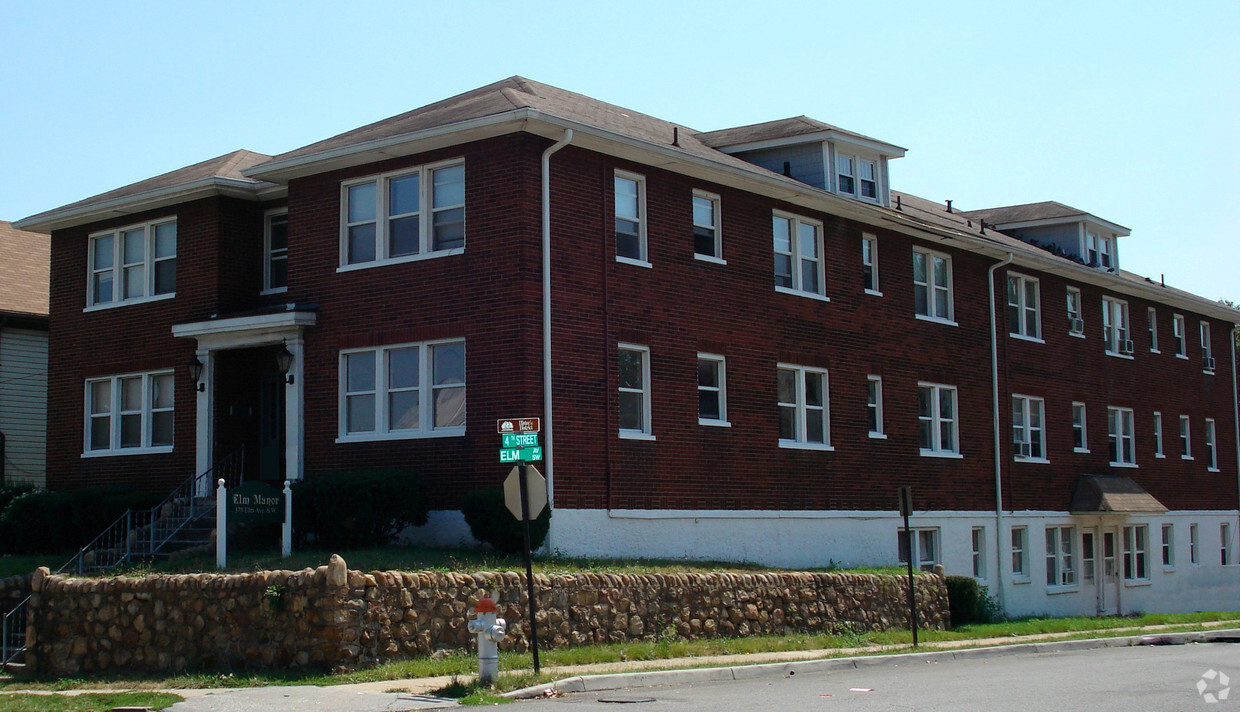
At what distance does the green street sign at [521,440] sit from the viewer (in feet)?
54.1

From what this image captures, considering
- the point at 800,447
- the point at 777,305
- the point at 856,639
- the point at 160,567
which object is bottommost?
the point at 856,639

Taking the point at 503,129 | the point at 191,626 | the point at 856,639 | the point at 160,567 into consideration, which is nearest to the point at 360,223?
the point at 503,129

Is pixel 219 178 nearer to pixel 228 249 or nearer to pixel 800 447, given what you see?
pixel 228 249

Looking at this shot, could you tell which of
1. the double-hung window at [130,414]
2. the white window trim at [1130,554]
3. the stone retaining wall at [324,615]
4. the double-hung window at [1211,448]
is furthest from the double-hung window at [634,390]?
the double-hung window at [1211,448]

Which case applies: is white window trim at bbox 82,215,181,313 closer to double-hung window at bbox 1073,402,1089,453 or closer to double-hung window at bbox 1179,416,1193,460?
double-hung window at bbox 1073,402,1089,453

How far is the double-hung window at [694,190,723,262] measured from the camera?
2495 cm

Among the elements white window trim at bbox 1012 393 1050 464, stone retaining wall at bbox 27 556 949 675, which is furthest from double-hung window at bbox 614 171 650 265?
white window trim at bbox 1012 393 1050 464

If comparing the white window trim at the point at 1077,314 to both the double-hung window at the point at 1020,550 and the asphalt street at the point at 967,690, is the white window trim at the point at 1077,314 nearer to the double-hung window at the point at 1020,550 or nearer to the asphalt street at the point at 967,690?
the double-hung window at the point at 1020,550

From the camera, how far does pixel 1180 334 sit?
137ft

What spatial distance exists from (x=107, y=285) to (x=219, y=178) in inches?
172

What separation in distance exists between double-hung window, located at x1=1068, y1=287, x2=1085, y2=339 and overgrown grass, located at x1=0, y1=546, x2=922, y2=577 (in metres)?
17.2

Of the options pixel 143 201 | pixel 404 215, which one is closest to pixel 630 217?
pixel 404 215

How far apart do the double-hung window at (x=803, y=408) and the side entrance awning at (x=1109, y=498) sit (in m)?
10.9

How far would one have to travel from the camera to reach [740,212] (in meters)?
25.9
